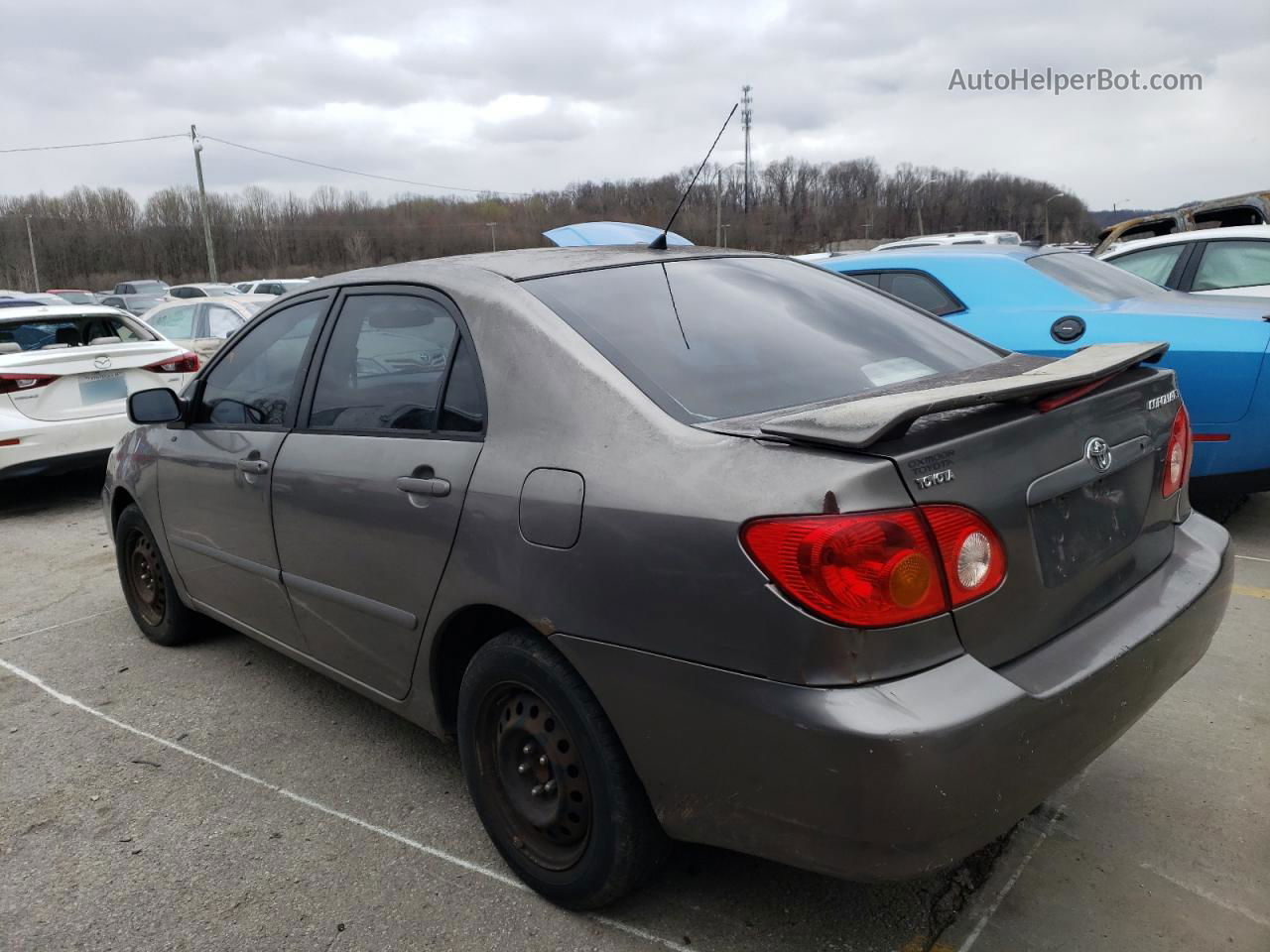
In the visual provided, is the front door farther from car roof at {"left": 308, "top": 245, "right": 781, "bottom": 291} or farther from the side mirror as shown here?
car roof at {"left": 308, "top": 245, "right": 781, "bottom": 291}

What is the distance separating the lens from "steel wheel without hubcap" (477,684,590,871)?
7.37 ft

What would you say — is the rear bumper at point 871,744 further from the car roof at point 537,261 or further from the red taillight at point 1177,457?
the car roof at point 537,261

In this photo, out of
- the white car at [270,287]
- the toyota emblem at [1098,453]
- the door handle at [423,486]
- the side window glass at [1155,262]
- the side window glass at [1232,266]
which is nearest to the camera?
the toyota emblem at [1098,453]

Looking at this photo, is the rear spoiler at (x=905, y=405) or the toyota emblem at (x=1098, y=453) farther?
the toyota emblem at (x=1098, y=453)

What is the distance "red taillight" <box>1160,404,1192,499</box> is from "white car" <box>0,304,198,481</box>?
6366 millimetres

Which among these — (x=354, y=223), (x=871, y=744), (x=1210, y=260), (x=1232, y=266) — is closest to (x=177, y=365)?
(x=871, y=744)

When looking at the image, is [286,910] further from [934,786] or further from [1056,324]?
[1056,324]

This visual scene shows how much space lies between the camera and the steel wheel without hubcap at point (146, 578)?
4.18 metres

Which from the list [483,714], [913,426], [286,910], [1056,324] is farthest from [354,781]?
[1056,324]

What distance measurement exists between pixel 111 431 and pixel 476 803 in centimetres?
584

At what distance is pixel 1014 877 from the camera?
239 centimetres

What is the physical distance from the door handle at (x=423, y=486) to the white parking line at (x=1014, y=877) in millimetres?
1585

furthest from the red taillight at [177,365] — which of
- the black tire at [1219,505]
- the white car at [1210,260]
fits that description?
the white car at [1210,260]

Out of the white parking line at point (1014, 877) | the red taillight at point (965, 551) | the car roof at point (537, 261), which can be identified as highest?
the car roof at point (537, 261)
